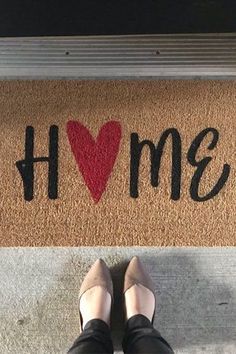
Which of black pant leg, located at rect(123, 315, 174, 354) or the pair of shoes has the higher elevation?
the pair of shoes

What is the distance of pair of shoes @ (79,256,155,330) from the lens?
105 cm

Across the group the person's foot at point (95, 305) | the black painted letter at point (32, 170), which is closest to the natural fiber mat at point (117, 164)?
the black painted letter at point (32, 170)

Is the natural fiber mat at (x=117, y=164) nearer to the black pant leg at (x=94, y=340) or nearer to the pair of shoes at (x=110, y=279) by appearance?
the pair of shoes at (x=110, y=279)

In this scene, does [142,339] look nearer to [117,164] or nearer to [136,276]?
[136,276]

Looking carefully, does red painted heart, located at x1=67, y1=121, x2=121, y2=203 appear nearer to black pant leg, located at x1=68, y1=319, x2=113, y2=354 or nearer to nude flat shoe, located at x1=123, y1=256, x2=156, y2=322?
nude flat shoe, located at x1=123, y1=256, x2=156, y2=322

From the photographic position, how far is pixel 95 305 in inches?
40.5

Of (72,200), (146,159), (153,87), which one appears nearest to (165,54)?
(153,87)

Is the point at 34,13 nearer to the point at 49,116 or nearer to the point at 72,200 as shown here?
the point at 49,116

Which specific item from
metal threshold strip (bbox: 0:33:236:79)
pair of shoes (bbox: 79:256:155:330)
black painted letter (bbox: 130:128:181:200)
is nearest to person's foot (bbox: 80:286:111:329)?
pair of shoes (bbox: 79:256:155:330)

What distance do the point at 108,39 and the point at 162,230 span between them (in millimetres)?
434

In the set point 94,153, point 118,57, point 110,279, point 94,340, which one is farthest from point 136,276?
point 118,57

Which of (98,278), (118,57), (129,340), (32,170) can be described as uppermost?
(118,57)

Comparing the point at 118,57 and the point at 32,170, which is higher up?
the point at 118,57

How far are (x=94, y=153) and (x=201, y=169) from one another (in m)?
0.24
